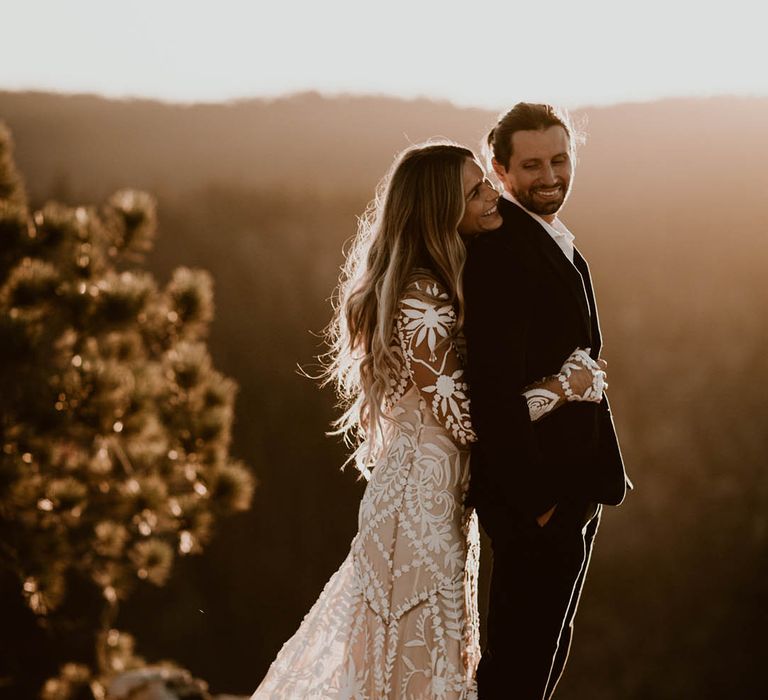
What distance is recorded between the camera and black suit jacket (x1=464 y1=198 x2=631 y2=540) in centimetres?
188

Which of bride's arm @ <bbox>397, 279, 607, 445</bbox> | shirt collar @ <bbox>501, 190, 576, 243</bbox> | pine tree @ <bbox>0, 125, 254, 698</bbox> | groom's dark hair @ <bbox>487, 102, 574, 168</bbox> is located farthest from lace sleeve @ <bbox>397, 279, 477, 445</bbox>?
pine tree @ <bbox>0, 125, 254, 698</bbox>

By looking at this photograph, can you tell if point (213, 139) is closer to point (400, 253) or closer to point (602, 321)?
point (602, 321)

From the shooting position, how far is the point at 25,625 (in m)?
9.86

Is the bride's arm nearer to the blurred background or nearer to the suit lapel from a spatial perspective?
the suit lapel

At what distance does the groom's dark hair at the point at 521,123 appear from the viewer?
2172mm

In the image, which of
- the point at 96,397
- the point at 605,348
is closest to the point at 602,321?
the point at 605,348

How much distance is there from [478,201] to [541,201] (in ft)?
0.68

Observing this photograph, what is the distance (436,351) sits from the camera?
6.41 feet

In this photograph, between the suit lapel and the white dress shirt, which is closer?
the suit lapel

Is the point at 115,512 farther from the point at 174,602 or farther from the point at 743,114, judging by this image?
the point at 743,114

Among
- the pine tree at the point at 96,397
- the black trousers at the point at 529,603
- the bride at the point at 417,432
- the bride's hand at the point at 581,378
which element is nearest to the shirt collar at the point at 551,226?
the bride at the point at 417,432

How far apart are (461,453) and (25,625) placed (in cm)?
889

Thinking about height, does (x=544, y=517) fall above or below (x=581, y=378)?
below

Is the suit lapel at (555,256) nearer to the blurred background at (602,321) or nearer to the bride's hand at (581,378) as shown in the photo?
the bride's hand at (581,378)
